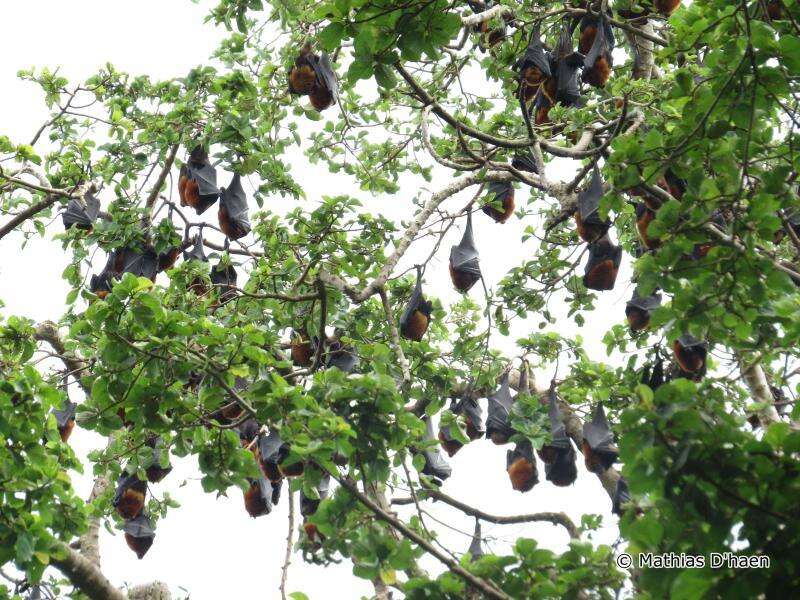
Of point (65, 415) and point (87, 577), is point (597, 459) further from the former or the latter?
point (65, 415)

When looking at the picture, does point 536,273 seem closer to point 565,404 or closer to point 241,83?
point 565,404

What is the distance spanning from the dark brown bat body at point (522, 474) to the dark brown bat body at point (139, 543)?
339 cm

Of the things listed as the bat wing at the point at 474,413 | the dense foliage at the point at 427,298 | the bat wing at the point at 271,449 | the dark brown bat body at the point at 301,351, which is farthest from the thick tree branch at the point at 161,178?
the bat wing at the point at 474,413

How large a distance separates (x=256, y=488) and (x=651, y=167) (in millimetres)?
4632

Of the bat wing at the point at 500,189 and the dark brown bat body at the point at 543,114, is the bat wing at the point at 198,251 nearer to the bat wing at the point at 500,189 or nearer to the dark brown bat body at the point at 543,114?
the bat wing at the point at 500,189

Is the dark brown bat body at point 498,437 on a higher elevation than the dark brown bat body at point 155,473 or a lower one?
higher

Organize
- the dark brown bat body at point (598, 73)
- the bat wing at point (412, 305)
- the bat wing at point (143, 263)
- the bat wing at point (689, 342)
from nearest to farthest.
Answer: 1. the bat wing at point (689, 342)
2. the bat wing at point (412, 305)
3. the dark brown bat body at point (598, 73)
4. the bat wing at point (143, 263)

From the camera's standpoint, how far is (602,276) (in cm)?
744

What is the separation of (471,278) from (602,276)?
4.18ft

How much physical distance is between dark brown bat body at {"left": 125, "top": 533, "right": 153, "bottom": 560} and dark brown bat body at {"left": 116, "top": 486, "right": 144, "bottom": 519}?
90 centimetres

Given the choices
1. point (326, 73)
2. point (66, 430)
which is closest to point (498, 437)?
A: point (326, 73)

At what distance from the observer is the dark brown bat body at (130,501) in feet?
24.1

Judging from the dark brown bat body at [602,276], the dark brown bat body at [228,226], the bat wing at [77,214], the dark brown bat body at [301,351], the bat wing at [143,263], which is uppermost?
the dark brown bat body at [228,226]

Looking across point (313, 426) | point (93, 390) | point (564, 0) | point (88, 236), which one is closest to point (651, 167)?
point (313, 426)
